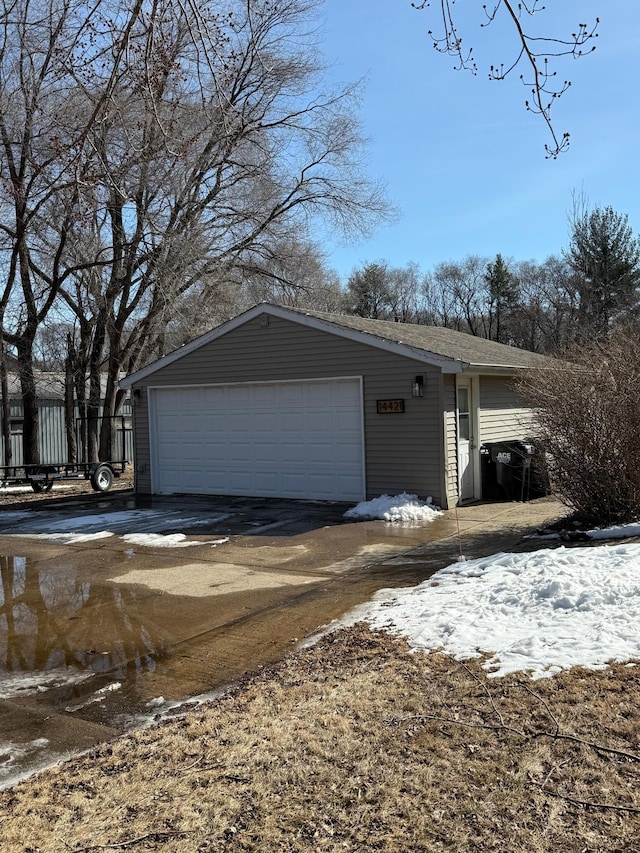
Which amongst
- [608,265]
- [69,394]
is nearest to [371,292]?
[608,265]

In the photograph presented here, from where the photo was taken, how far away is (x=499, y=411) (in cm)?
1366

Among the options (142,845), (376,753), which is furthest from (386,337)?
(142,845)

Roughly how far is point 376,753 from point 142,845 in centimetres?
117

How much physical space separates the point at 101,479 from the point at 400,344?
8.08 metres

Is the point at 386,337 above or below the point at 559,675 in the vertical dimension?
above

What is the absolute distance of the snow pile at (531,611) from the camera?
4.55 metres

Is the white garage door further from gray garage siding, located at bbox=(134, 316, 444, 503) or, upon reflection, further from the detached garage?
gray garage siding, located at bbox=(134, 316, 444, 503)

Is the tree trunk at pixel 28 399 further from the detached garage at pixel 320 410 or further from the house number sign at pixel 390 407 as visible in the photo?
the house number sign at pixel 390 407

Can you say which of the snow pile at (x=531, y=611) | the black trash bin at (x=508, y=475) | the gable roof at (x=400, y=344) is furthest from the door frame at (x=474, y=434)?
the snow pile at (x=531, y=611)

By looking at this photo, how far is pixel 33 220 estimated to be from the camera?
1802cm

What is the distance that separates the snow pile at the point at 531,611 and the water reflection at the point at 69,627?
1.85 m

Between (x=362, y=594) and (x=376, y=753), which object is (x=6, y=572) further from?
(x=376, y=753)

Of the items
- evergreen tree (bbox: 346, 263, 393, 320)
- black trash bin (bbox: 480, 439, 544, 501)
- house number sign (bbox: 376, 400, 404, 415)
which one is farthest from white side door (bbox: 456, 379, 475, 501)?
evergreen tree (bbox: 346, 263, 393, 320)

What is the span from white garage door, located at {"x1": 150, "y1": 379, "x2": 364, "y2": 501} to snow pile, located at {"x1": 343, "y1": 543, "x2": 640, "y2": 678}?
20.0 feet
